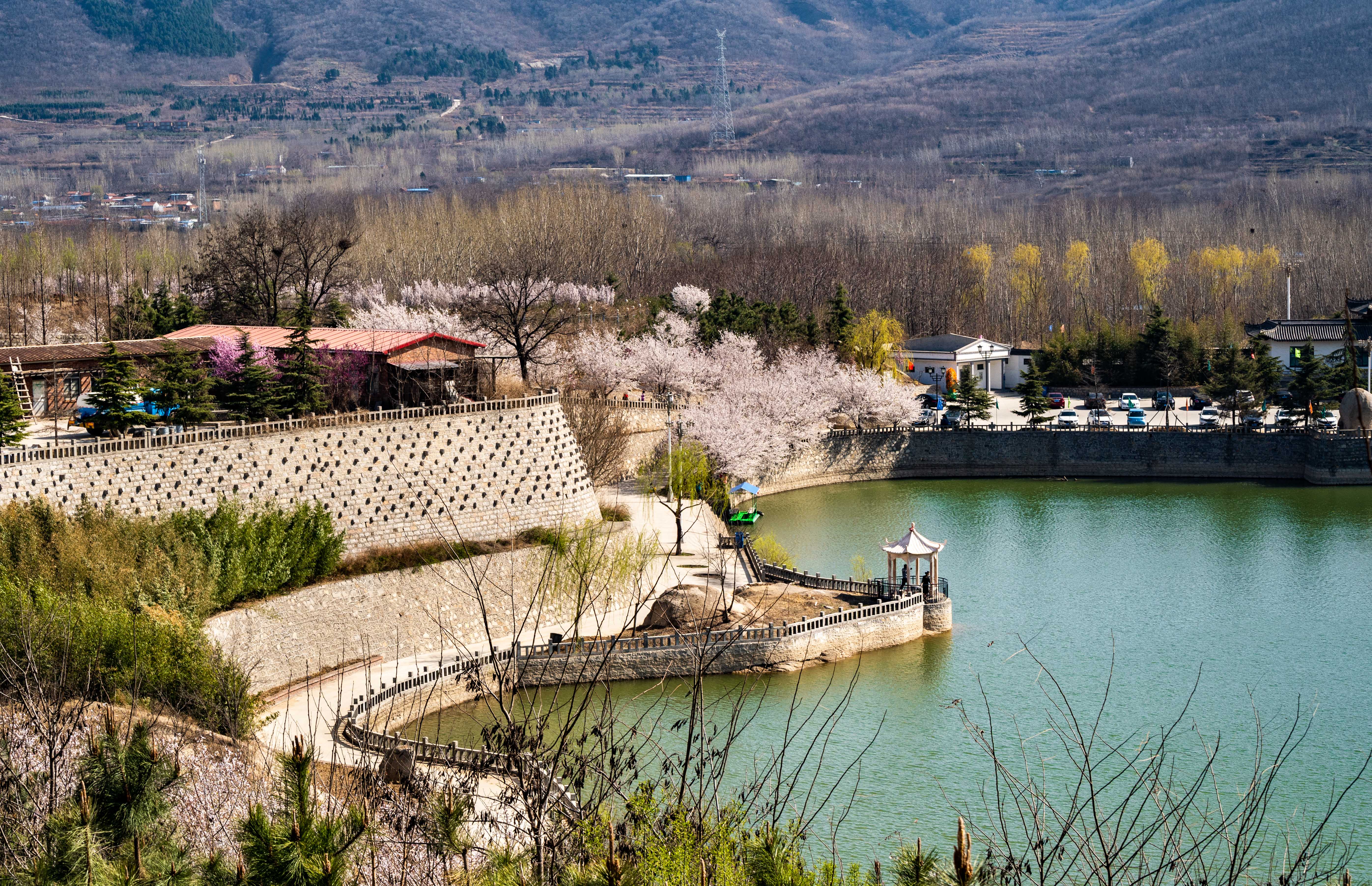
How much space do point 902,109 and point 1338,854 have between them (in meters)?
155

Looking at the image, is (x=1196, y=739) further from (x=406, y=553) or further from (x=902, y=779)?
(x=406, y=553)

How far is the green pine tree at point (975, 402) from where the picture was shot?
54.3 meters

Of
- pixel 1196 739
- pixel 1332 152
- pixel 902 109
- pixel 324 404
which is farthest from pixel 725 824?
pixel 902 109

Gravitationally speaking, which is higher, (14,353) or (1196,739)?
(14,353)

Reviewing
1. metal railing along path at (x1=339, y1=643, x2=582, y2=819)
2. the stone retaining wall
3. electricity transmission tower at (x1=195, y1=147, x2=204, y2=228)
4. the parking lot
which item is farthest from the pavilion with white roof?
electricity transmission tower at (x1=195, y1=147, x2=204, y2=228)

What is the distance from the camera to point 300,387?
35062 mm

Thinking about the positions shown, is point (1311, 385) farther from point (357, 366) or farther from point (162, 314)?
point (162, 314)

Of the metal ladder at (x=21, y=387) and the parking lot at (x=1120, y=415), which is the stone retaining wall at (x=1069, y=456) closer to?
the parking lot at (x=1120, y=415)

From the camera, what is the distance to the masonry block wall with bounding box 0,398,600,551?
94.0 ft

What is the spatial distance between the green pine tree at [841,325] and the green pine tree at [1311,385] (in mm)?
16185

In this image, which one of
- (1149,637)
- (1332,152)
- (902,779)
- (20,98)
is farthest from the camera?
(20,98)

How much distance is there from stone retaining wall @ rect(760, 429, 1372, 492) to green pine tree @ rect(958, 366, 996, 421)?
2041 millimetres

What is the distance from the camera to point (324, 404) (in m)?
35.6

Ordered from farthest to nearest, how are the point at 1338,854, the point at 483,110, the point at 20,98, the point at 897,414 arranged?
the point at 483,110 < the point at 20,98 < the point at 897,414 < the point at 1338,854
